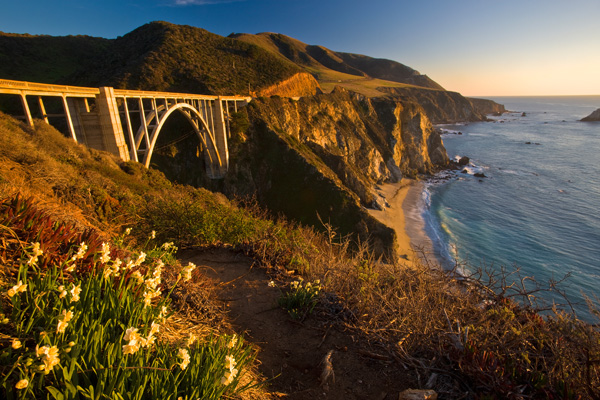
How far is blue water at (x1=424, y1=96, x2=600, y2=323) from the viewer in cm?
2480

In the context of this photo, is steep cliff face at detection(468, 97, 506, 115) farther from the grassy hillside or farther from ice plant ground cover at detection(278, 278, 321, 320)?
ice plant ground cover at detection(278, 278, 321, 320)

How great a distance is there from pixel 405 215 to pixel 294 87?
32896mm

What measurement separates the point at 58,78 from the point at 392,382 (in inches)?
2559

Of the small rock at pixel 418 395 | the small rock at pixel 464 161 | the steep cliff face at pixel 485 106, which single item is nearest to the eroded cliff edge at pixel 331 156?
the small rock at pixel 464 161

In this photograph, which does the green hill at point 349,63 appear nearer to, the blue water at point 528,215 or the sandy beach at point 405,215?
the blue water at point 528,215

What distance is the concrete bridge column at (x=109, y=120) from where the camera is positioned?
15.3 metres

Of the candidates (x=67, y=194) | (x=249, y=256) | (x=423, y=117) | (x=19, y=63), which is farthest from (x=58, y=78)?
(x=423, y=117)

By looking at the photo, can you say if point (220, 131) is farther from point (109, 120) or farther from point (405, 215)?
point (405, 215)

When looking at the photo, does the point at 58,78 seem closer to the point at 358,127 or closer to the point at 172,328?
the point at 358,127

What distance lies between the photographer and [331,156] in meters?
39.8

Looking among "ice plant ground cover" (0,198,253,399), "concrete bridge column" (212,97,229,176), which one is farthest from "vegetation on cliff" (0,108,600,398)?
"concrete bridge column" (212,97,229,176)

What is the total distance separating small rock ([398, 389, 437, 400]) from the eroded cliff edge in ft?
39.1

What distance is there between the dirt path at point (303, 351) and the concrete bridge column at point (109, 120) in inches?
600

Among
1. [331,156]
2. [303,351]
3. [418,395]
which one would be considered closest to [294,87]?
[331,156]
